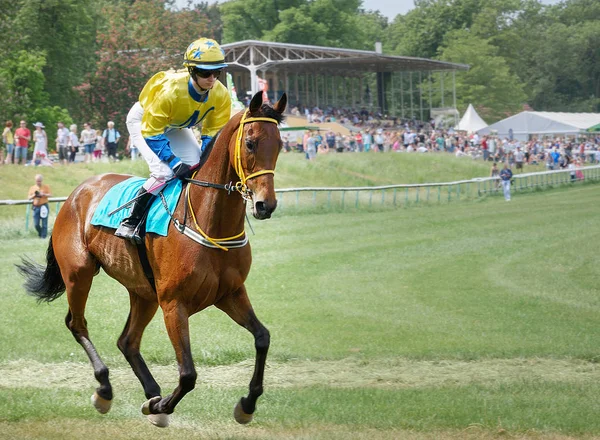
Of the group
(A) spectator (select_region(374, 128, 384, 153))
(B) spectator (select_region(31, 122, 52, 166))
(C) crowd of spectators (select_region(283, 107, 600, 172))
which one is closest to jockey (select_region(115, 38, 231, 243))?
(B) spectator (select_region(31, 122, 52, 166))

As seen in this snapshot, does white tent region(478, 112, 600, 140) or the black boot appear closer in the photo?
the black boot

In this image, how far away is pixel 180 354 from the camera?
6484mm

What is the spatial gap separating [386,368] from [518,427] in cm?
274

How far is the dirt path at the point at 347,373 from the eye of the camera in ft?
29.1

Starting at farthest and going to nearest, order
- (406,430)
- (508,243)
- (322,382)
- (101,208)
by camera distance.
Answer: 1. (508,243)
2. (322,382)
3. (101,208)
4. (406,430)

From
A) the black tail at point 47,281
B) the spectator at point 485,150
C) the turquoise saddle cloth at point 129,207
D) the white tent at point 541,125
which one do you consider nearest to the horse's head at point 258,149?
the turquoise saddle cloth at point 129,207

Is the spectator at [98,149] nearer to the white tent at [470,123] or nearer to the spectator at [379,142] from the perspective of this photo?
the spectator at [379,142]

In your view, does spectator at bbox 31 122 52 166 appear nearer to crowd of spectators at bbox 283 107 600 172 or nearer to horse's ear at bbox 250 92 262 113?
crowd of spectators at bbox 283 107 600 172

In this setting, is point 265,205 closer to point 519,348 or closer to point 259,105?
point 259,105

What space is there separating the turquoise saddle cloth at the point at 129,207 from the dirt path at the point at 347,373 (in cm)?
190

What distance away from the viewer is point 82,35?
47562 mm

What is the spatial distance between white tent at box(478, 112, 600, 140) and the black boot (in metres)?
55.4

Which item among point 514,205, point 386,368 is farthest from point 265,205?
point 514,205

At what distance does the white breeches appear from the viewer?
7.01 m
